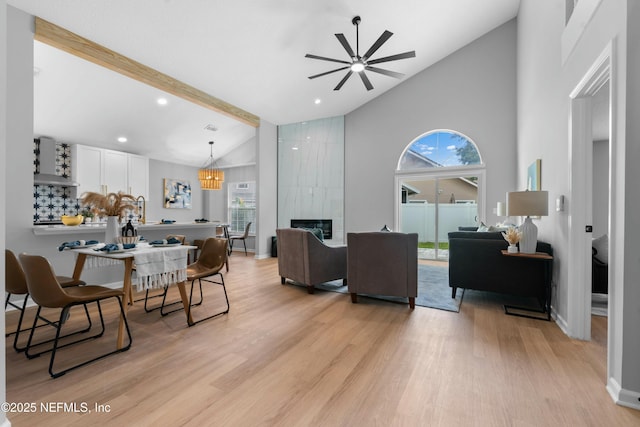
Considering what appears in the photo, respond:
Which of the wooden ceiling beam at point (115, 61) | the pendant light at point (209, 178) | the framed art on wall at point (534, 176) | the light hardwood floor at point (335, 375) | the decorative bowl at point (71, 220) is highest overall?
the wooden ceiling beam at point (115, 61)

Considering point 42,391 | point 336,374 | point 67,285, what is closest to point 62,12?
point 67,285

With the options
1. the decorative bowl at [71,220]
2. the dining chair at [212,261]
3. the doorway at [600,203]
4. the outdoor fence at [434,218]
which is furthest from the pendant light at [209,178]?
the doorway at [600,203]

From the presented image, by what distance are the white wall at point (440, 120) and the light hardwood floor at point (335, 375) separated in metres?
3.93

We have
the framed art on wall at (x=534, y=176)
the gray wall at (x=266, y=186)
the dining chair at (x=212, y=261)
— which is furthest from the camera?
the gray wall at (x=266, y=186)

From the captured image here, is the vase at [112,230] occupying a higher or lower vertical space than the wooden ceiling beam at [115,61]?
lower

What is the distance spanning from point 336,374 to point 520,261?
2.39 meters

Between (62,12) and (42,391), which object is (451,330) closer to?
(42,391)

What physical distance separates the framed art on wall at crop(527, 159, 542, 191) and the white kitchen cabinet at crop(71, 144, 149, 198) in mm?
7801

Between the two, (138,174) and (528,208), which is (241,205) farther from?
(528,208)

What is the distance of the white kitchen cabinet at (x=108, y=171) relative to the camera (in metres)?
6.09

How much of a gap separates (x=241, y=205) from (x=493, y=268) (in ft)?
23.2

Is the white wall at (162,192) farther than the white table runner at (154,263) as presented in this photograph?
Yes

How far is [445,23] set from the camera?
5.12 m

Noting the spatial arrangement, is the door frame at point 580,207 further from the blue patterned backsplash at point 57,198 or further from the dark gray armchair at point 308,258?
the blue patterned backsplash at point 57,198
